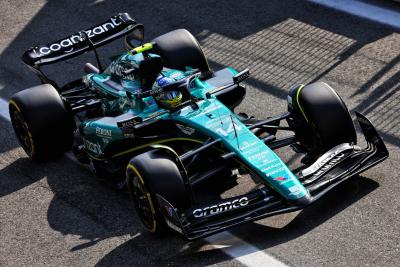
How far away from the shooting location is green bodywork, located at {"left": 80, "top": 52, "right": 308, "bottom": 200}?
928cm

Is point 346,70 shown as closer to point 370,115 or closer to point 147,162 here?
point 370,115

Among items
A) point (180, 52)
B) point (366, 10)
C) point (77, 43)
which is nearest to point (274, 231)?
point (180, 52)

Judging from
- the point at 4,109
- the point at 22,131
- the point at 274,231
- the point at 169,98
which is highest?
the point at 169,98

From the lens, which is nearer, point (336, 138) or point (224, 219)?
point (224, 219)

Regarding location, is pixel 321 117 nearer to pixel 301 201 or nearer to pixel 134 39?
pixel 301 201

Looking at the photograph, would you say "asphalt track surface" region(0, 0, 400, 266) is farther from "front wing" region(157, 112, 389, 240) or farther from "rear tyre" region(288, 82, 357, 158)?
"rear tyre" region(288, 82, 357, 158)

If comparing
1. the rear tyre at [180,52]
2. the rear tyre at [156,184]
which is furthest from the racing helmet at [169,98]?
the rear tyre at [180,52]

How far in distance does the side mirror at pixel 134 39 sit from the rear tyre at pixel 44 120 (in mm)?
1629

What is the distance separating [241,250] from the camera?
30.1 feet

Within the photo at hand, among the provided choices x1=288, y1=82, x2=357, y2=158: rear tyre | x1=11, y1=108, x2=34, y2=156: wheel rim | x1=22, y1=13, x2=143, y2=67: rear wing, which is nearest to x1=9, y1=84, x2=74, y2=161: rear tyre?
x1=11, y1=108, x2=34, y2=156: wheel rim

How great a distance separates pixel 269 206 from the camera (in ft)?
29.8

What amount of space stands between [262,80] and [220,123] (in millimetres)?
3098

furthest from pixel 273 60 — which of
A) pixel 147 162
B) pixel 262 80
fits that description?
pixel 147 162

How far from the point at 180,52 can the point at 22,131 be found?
227 cm
